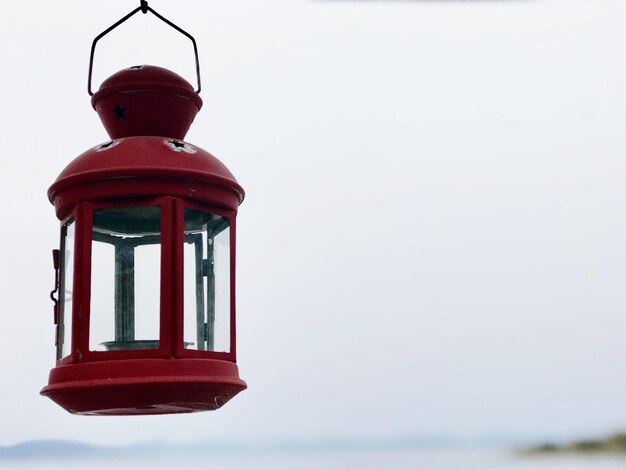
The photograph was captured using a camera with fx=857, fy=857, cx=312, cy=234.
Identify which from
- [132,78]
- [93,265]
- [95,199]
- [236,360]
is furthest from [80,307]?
[132,78]

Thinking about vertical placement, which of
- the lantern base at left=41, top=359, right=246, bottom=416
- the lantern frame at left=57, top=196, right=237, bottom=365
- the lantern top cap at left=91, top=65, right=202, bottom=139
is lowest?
the lantern base at left=41, top=359, right=246, bottom=416

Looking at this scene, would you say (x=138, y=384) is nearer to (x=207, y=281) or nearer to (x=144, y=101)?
(x=207, y=281)

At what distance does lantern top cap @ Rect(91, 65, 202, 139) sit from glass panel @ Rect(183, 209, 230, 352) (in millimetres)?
176

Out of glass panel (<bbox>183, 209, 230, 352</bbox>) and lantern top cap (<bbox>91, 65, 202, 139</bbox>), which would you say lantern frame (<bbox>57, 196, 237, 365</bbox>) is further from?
lantern top cap (<bbox>91, 65, 202, 139</bbox>)

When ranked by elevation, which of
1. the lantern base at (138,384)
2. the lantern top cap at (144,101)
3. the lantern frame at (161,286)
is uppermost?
the lantern top cap at (144,101)

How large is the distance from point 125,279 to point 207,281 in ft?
0.48

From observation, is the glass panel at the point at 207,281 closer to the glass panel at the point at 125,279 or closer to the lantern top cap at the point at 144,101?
the glass panel at the point at 125,279

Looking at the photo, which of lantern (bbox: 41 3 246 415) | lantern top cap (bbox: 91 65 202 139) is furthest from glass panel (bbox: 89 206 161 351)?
lantern top cap (bbox: 91 65 202 139)

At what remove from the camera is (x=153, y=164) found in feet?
4.66

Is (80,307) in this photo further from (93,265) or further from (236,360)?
(236,360)

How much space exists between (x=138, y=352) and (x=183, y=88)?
482 millimetres

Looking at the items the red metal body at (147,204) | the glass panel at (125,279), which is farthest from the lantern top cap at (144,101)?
the glass panel at (125,279)

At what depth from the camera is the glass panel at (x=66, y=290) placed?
1.50m

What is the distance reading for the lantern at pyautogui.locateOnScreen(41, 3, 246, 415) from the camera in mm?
1388
